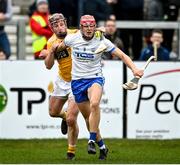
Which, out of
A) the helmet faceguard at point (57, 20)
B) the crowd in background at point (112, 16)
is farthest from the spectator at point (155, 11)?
the helmet faceguard at point (57, 20)

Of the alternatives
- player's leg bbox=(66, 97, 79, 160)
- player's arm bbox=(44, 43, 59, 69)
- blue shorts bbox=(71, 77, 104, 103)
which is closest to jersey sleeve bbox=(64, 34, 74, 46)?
player's arm bbox=(44, 43, 59, 69)

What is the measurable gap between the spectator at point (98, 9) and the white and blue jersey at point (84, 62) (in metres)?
7.08

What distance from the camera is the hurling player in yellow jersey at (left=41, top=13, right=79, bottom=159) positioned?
16.4 m

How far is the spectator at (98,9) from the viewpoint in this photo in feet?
75.5

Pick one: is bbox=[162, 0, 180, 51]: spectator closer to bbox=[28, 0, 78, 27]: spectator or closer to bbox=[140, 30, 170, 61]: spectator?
bbox=[140, 30, 170, 61]: spectator

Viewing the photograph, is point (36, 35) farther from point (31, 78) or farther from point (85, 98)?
point (85, 98)

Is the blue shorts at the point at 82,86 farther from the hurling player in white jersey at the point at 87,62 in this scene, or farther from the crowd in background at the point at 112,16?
the crowd in background at the point at 112,16

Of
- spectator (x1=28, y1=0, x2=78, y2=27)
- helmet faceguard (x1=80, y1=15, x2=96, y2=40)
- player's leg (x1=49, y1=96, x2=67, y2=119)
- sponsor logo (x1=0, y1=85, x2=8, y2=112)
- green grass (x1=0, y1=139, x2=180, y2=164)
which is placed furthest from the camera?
spectator (x1=28, y1=0, x2=78, y2=27)

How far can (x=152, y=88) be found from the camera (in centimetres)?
2088

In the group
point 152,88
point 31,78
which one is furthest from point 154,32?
point 31,78

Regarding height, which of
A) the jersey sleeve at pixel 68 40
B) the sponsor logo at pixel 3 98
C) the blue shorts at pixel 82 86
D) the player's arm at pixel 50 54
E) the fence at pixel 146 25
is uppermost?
the jersey sleeve at pixel 68 40

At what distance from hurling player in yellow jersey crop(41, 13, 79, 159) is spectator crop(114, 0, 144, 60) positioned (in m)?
5.46

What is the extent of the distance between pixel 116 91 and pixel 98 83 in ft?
16.3

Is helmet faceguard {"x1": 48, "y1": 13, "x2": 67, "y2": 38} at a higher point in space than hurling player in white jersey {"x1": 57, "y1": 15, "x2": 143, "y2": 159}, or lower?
higher
